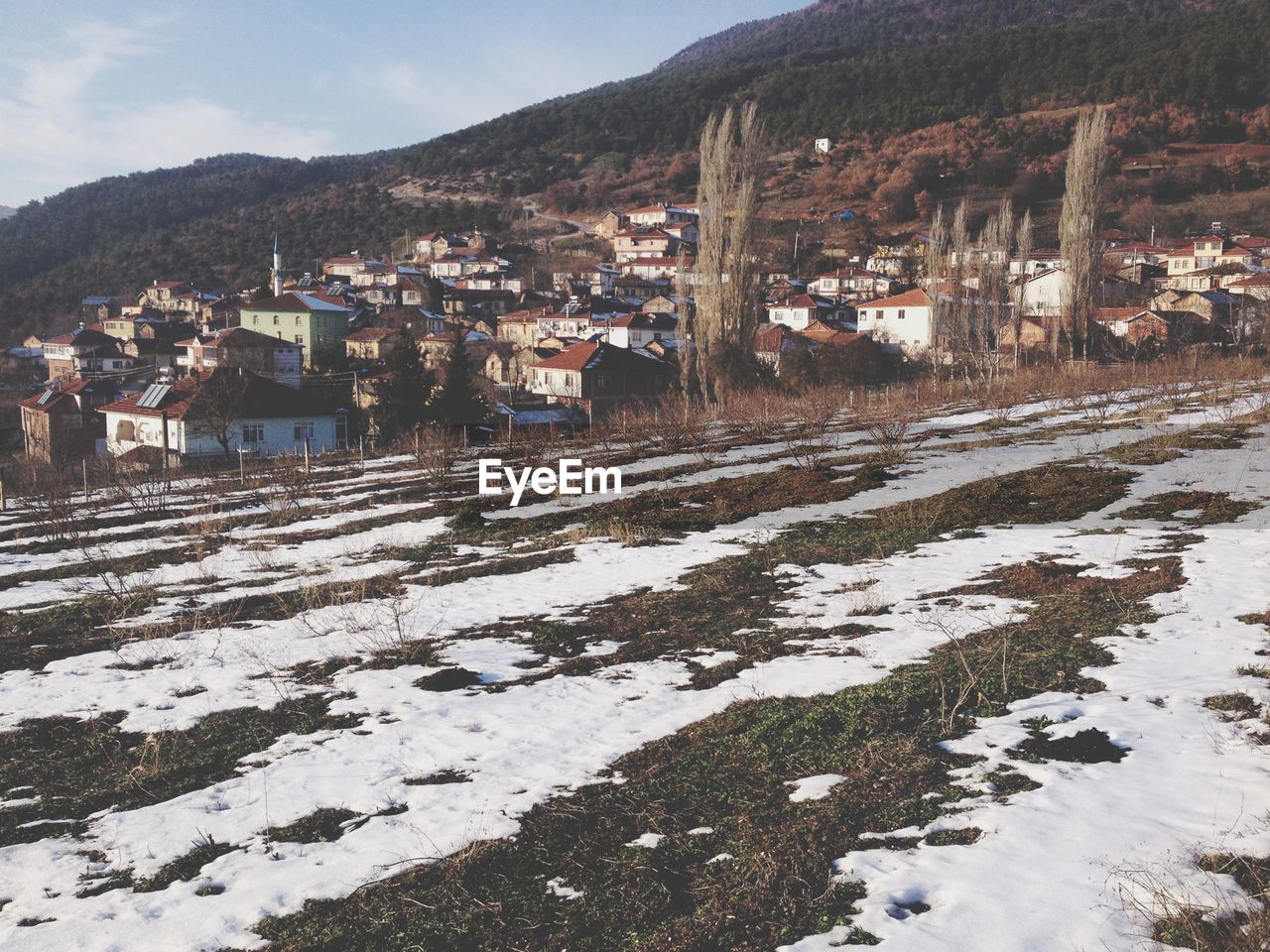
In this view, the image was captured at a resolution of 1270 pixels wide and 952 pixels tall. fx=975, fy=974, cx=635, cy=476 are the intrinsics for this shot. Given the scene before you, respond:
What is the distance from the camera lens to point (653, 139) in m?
139

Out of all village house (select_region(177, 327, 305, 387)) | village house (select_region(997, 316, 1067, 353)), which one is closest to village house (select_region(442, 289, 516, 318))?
village house (select_region(177, 327, 305, 387))

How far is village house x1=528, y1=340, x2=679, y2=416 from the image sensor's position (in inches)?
1775

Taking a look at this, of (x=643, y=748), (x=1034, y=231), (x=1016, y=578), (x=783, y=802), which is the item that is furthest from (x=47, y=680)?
(x=1034, y=231)

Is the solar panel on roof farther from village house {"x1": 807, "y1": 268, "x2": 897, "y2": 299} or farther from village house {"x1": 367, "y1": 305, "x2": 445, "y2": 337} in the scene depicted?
village house {"x1": 807, "y1": 268, "x2": 897, "y2": 299}

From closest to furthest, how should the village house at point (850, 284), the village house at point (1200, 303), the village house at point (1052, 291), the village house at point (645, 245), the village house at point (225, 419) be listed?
1. the village house at point (225, 419)
2. the village house at point (1200, 303)
3. the village house at point (1052, 291)
4. the village house at point (850, 284)
5. the village house at point (645, 245)

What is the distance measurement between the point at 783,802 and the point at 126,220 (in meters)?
145

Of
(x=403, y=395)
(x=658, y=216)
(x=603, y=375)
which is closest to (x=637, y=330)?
(x=603, y=375)

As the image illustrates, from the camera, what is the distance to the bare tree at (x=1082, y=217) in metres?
33.4

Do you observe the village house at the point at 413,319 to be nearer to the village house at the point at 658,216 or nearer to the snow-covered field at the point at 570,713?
the village house at the point at 658,216

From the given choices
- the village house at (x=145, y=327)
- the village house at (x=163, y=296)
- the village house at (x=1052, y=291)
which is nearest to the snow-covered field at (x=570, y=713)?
the village house at (x=1052, y=291)

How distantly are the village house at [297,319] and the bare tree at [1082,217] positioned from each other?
4255 cm

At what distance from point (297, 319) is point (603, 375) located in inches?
1006

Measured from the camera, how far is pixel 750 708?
593 centimetres
